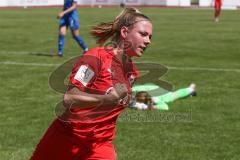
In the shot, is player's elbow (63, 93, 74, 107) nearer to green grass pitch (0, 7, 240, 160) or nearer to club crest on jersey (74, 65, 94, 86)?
club crest on jersey (74, 65, 94, 86)

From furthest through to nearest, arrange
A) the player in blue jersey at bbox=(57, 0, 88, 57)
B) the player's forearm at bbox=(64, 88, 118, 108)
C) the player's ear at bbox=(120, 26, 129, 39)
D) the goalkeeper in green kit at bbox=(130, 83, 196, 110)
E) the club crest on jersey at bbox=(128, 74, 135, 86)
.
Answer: the player in blue jersey at bbox=(57, 0, 88, 57) → the goalkeeper in green kit at bbox=(130, 83, 196, 110) → the club crest on jersey at bbox=(128, 74, 135, 86) → the player's ear at bbox=(120, 26, 129, 39) → the player's forearm at bbox=(64, 88, 118, 108)

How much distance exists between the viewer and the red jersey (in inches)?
176

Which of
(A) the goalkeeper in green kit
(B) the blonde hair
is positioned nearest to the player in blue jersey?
(A) the goalkeeper in green kit

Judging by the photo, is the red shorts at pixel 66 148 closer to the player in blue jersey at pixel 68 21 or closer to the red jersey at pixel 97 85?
the red jersey at pixel 97 85

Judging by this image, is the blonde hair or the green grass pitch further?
the green grass pitch

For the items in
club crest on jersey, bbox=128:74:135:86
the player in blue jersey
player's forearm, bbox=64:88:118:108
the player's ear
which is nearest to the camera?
player's forearm, bbox=64:88:118:108

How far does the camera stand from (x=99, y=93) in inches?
179

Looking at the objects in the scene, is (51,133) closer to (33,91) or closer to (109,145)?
(109,145)

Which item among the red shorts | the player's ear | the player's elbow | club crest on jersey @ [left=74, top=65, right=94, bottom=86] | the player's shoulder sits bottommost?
the red shorts

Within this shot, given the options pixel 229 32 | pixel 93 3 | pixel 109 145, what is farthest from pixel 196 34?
pixel 93 3

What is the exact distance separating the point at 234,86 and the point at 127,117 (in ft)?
12.0

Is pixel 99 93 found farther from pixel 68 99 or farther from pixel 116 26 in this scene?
pixel 116 26

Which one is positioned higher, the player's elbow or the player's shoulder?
the player's shoulder

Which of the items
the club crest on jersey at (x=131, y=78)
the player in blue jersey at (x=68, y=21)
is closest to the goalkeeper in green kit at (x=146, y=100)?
the club crest on jersey at (x=131, y=78)
